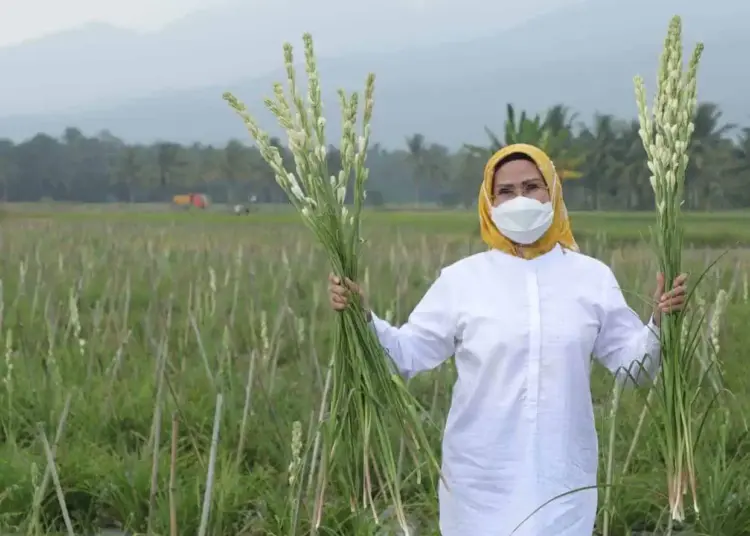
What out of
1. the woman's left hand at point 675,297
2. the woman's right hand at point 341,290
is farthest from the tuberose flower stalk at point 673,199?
the woman's right hand at point 341,290

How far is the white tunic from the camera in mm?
1763

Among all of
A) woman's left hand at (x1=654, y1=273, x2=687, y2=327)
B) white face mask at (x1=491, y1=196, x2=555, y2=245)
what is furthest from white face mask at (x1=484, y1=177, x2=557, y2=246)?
woman's left hand at (x1=654, y1=273, x2=687, y2=327)

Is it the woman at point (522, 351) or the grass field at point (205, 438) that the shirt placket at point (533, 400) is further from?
the grass field at point (205, 438)

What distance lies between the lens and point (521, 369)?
5.81 ft

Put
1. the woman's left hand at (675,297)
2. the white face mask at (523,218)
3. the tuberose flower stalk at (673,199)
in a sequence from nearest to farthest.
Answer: the tuberose flower stalk at (673,199)
the woman's left hand at (675,297)
the white face mask at (523,218)

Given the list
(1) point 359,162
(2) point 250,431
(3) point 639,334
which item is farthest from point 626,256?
(1) point 359,162

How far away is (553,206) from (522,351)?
0.30 m

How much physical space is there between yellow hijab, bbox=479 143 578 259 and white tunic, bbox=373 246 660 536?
0.03 meters

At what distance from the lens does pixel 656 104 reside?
4.63 ft

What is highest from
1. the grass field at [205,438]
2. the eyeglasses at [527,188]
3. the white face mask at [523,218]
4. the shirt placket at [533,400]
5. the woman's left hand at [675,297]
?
the eyeglasses at [527,188]

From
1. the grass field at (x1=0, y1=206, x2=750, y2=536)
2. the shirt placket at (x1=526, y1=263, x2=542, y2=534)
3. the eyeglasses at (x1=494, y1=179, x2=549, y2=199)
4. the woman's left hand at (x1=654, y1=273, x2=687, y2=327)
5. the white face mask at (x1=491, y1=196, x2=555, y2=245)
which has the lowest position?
the grass field at (x1=0, y1=206, x2=750, y2=536)

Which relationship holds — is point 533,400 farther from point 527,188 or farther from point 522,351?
point 527,188

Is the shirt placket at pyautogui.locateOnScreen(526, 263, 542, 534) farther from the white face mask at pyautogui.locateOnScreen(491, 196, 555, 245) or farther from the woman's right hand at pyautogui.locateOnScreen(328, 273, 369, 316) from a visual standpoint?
the woman's right hand at pyautogui.locateOnScreen(328, 273, 369, 316)

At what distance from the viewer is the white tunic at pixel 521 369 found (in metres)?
1.76
